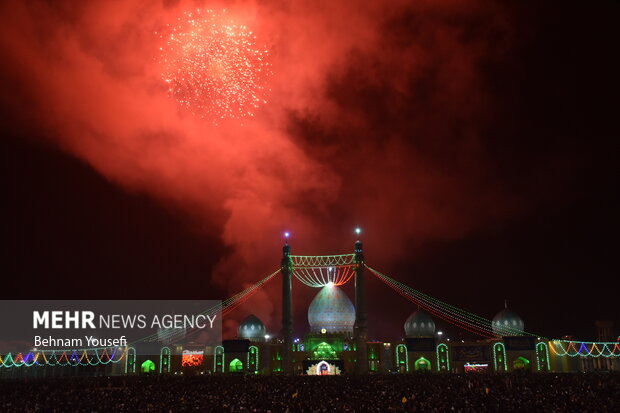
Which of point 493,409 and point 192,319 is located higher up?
point 192,319

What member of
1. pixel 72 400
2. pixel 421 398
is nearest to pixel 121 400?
pixel 72 400

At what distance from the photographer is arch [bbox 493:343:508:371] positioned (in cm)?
7250

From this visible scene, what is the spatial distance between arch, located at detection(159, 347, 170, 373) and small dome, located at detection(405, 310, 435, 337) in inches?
1126

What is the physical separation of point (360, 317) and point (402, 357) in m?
5.95

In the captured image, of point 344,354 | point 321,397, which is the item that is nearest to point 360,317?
point 344,354

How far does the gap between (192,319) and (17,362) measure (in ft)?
67.5

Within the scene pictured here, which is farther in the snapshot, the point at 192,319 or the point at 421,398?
the point at 192,319

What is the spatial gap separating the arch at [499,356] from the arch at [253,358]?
24349mm

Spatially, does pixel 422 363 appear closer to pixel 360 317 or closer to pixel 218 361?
pixel 360 317

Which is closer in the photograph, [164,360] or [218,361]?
[218,361]

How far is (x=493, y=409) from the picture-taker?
93.8 ft

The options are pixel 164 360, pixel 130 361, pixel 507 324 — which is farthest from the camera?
pixel 507 324

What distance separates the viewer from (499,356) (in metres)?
73.1

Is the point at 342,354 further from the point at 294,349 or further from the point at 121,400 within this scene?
the point at 121,400
